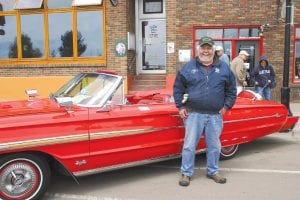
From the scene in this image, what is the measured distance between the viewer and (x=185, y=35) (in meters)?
13.5

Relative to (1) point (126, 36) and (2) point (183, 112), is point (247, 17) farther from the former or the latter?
(2) point (183, 112)

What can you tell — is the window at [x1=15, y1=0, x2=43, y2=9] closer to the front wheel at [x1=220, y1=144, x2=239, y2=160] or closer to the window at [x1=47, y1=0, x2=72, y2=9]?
the window at [x1=47, y1=0, x2=72, y2=9]

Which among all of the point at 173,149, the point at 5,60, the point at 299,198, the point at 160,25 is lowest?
the point at 299,198

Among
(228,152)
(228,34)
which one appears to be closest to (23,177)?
(228,152)

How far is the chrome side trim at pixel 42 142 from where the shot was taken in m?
4.56

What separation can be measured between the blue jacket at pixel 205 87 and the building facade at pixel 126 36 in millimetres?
8086

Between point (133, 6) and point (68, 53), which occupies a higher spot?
point (133, 6)

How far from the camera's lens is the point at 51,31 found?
47.6 ft

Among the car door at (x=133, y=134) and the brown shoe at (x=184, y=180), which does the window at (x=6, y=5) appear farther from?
the brown shoe at (x=184, y=180)

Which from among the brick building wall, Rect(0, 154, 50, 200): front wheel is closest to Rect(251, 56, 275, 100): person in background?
the brick building wall

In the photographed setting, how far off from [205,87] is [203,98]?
136mm

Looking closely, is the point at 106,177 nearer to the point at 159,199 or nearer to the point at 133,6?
the point at 159,199

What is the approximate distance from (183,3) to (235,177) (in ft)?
28.0

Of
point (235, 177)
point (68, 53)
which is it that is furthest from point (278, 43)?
point (235, 177)
